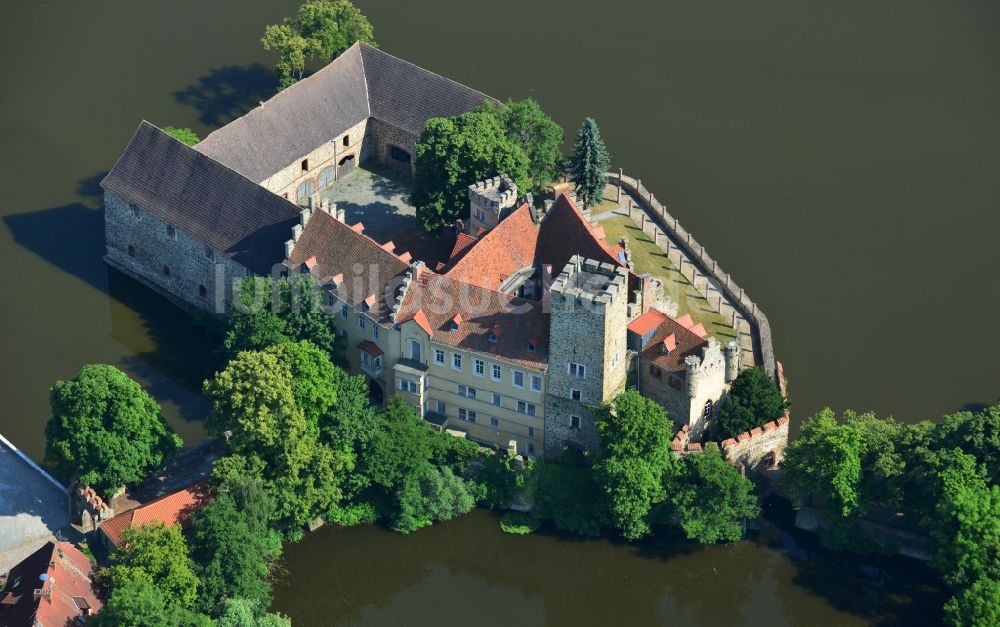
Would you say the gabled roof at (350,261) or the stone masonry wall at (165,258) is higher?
the stone masonry wall at (165,258)

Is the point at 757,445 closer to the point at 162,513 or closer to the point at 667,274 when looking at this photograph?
the point at 667,274

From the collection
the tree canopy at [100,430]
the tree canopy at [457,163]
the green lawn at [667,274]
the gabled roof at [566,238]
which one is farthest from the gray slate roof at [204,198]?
the green lawn at [667,274]

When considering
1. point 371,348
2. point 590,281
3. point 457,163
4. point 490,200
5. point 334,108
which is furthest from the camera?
point 334,108

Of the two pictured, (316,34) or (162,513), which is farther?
(316,34)

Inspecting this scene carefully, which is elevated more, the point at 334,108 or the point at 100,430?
the point at 334,108

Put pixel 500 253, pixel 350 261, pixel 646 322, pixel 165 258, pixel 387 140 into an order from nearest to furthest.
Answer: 1. pixel 646 322
2. pixel 350 261
3. pixel 500 253
4. pixel 165 258
5. pixel 387 140

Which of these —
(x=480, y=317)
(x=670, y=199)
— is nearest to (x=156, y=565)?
(x=480, y=317)

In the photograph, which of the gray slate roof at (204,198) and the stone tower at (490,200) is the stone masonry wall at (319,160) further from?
the stone tower at (490,200)
